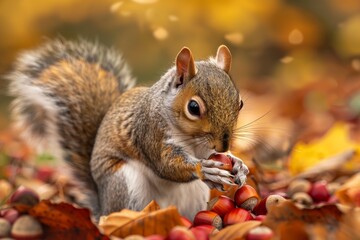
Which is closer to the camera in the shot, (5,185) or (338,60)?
(5,185)

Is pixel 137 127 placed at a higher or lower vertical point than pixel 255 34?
lower

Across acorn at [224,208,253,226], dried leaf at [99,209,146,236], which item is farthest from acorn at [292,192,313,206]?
dried leaf at [99,209,146,236]

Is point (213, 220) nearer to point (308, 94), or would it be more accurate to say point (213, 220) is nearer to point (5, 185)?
point (5, 185)

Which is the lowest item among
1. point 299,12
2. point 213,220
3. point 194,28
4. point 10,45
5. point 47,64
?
point 213,220

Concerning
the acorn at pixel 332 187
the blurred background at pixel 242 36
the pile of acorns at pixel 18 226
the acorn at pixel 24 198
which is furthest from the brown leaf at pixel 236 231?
the blurred background at pixel 242 36

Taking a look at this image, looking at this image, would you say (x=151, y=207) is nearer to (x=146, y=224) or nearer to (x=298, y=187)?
(x=146, y=224)

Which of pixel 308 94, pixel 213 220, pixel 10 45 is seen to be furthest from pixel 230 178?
pixel 10 45

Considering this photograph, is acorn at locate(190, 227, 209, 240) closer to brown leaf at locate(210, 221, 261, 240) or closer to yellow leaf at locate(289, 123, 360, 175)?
brown leaf at locate(210, 221, 261, 240)
